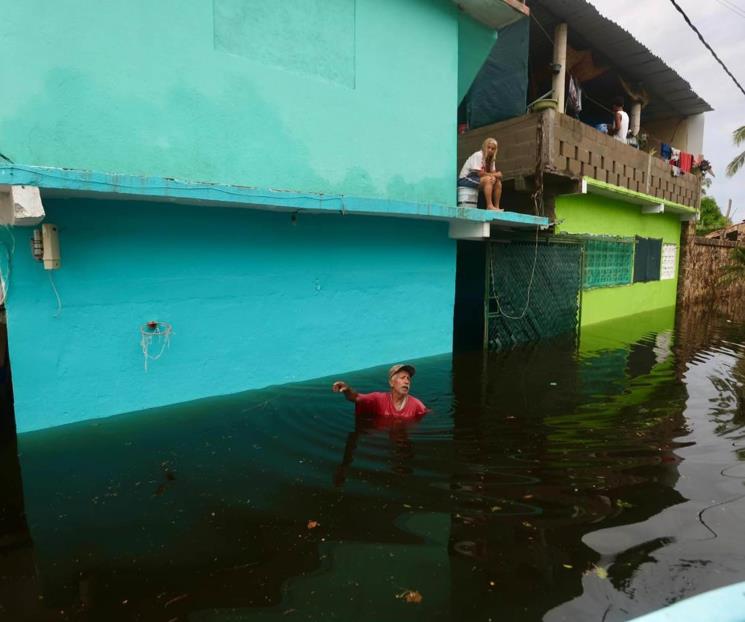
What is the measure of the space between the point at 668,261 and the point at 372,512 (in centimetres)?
1775

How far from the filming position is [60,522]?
3.37 metres

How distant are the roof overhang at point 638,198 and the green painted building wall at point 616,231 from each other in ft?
0.67

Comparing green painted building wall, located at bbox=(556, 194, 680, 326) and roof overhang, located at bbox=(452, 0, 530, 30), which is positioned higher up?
roof overhang, located at bbox=(452, 0, 530, 30)

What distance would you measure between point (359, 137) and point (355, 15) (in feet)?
5.46

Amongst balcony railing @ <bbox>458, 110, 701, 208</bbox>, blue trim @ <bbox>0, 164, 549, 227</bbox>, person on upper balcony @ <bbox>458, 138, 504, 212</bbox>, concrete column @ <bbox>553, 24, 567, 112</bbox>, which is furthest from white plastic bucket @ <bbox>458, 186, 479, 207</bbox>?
concrete column @ <bbox>553, 24, 567, 112</bbox>

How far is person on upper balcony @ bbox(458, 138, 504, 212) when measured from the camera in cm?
841

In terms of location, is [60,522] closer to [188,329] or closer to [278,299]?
[188,329]

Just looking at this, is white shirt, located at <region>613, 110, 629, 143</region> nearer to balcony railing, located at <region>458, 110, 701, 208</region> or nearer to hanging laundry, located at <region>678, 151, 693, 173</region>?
balcony railing, located at <region>458, 110, 701, 208</region>

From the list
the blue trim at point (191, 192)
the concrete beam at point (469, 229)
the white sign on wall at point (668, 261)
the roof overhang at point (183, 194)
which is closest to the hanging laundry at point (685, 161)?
the white sign on wall at point (668, 261)

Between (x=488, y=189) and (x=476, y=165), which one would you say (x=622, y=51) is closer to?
(x=476, y=165)

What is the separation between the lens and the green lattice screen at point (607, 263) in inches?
495

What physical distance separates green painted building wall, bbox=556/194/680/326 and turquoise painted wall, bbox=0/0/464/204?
4761 millimetres

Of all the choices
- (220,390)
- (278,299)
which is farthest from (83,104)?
(220,390)

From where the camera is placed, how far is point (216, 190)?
499 centimetres
